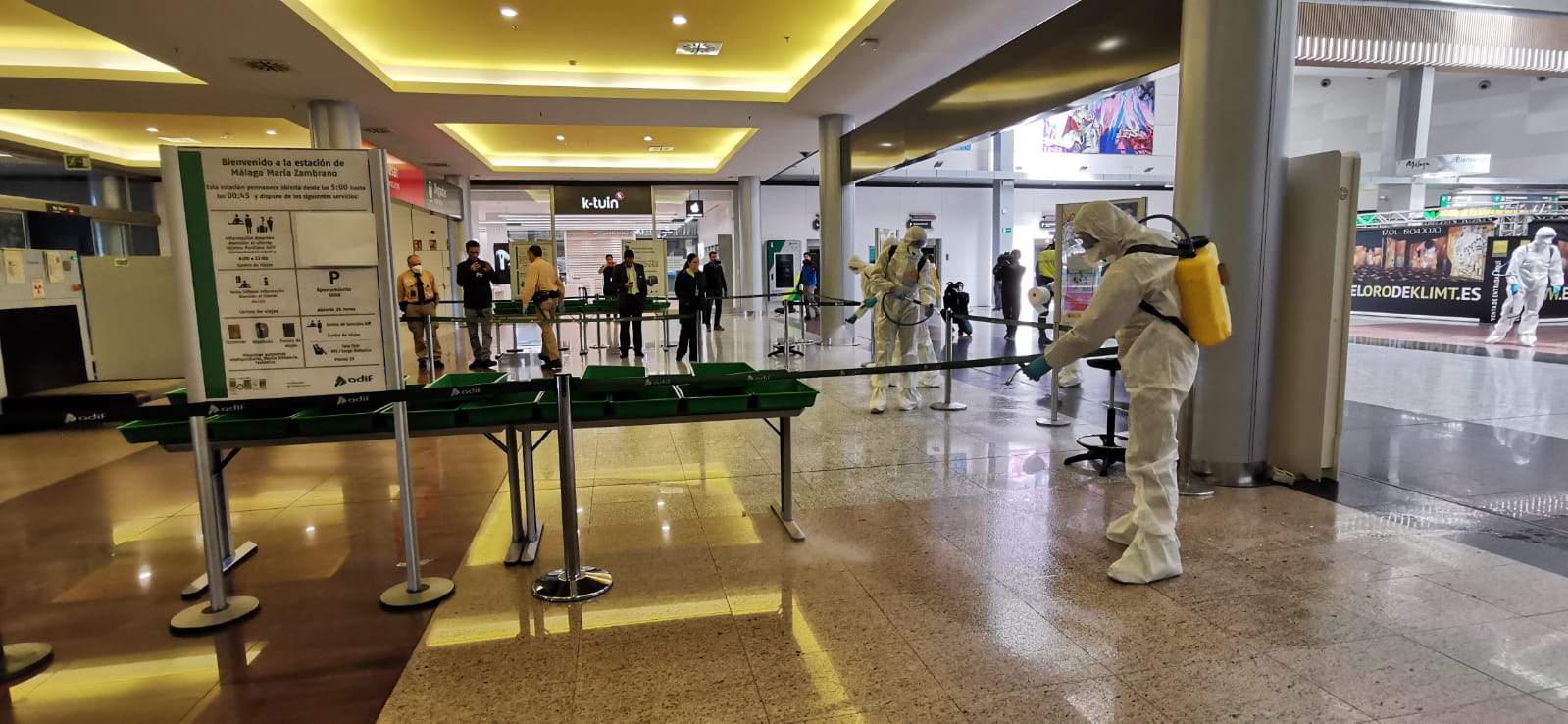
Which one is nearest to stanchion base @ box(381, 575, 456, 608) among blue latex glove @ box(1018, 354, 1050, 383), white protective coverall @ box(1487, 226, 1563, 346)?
blue latex glove @ box(1018, 354, 1050, 383)

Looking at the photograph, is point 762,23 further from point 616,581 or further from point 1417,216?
point 1417,216

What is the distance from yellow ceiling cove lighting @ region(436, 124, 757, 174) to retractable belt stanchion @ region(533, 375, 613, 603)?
11.2 meters

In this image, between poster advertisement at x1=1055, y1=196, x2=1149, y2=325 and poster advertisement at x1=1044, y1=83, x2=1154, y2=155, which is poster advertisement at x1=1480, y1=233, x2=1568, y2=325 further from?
poster advertisement at x1=1055, y1=196, x2=1149, y2=325

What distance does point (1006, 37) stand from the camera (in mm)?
8422

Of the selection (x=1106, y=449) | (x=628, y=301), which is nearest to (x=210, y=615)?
(x=1106, y=449)

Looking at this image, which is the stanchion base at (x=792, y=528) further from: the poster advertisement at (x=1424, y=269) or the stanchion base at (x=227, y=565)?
the poster advertisement at (x=1424, y=269)

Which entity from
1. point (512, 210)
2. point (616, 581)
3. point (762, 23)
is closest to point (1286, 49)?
point (616, 581)

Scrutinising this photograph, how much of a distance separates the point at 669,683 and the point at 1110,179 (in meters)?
23.3

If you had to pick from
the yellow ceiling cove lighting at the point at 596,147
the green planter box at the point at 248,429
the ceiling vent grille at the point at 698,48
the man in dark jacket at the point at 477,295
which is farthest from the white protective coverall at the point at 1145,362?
the yellow ceiling cove lighting at the point at 596,147

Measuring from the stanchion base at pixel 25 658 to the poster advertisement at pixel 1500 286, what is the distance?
67.0 feet

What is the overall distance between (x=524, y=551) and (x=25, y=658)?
1.86 metres

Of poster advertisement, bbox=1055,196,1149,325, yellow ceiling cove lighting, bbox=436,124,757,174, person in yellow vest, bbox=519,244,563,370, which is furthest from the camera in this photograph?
yellow ceiling cove lighting, bbox=436,124,757,174

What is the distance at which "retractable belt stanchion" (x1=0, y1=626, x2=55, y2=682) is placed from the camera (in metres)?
2.84

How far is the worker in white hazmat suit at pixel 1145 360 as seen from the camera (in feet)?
11.2
